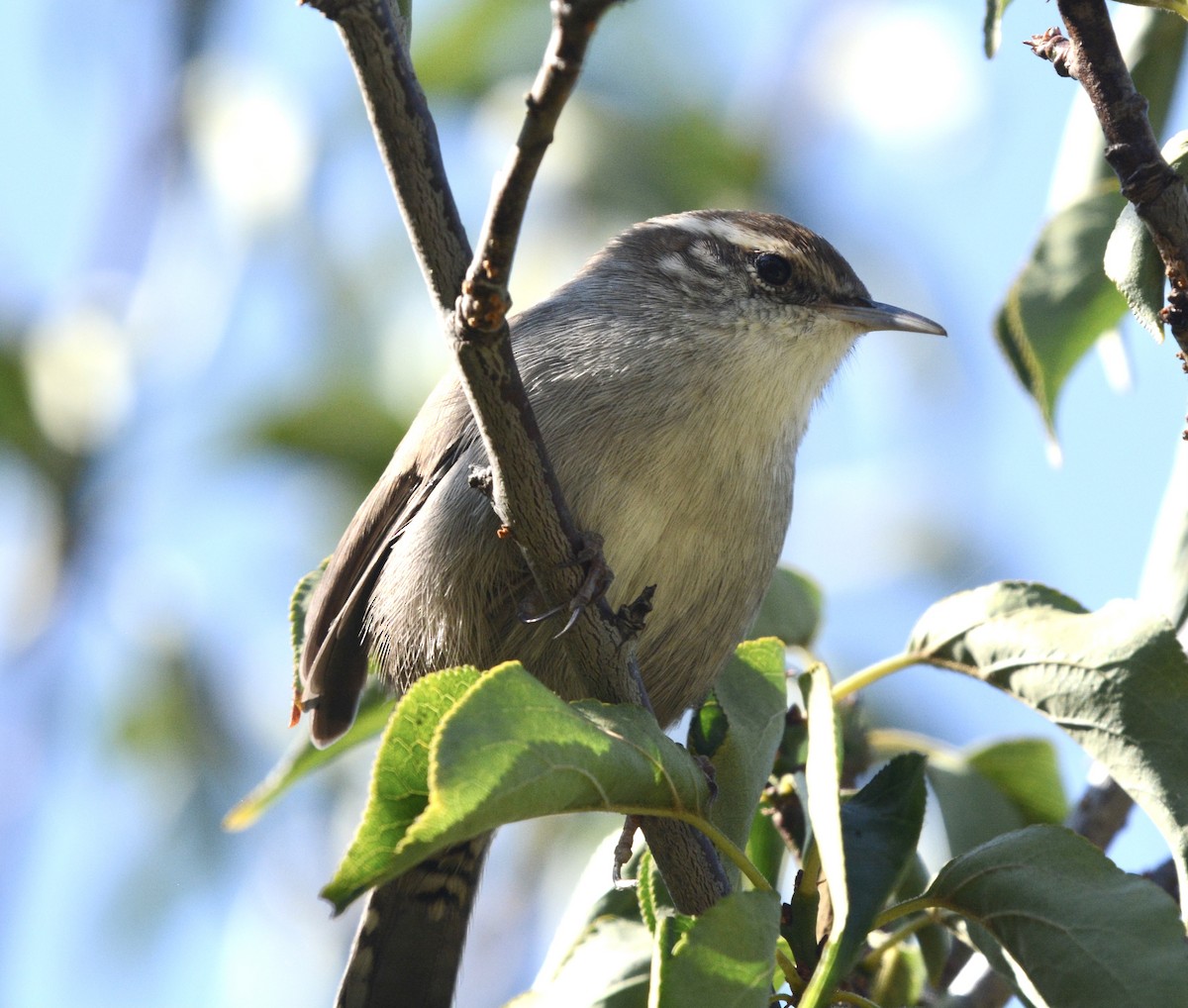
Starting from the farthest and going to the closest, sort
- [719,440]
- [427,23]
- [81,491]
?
[427,23] < [81,491] < [719,440]

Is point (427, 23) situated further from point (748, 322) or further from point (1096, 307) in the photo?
point (1096, 307)

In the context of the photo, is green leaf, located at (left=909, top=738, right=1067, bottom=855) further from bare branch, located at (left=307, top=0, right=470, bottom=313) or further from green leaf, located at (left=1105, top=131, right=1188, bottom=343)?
bare branch, located at (left=307, top=0, right=470, bottom=313)

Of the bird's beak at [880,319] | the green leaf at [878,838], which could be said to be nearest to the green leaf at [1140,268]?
the green leaf at [878,838]

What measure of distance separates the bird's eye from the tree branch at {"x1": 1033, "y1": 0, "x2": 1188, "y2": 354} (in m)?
1.85

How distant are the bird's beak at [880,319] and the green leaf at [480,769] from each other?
2279mm

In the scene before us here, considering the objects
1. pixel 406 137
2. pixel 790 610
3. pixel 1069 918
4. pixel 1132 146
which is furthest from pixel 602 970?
pixel 1132 146

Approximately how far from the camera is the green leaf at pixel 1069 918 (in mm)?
2305

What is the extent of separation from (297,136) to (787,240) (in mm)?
3788

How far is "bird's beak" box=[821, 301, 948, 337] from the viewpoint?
4371mm

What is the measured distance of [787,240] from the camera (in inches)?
177

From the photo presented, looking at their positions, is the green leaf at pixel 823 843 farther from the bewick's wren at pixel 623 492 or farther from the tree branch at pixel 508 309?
the bewick's wren at pixel 623 492

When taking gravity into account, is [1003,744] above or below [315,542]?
below

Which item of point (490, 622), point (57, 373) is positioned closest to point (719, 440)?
point (490, 622)

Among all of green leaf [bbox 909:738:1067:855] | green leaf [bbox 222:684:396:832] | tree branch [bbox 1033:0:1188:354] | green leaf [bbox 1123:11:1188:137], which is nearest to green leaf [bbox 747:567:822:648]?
green leaf [bbox 909:738:1067:855]
